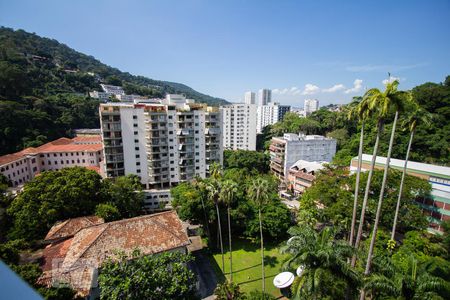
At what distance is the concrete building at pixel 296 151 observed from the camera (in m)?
58.2

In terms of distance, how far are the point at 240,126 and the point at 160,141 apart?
152 ft

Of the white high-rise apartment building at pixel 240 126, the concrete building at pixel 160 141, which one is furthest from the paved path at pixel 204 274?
the white high-rise apartment building at pixel 240 126

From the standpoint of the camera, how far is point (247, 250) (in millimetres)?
28750

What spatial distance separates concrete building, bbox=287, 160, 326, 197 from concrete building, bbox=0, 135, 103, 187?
4296 cm

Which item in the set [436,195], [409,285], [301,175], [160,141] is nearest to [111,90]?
[160,141]

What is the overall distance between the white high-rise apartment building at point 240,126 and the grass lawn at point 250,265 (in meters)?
57.5

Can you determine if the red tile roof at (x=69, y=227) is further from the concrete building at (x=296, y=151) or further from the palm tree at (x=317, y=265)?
the concrete building at (x=296, y=151)

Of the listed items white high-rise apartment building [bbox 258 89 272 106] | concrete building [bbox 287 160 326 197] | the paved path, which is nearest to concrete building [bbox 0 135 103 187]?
the paved path

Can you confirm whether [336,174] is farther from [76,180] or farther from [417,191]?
[76,180]

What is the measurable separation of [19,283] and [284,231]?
3078 cm

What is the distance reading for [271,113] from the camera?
435 ft

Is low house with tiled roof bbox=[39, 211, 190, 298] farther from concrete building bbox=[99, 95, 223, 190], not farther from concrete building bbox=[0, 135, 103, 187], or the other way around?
concrete building bbox=[0, 135, 103, 187]

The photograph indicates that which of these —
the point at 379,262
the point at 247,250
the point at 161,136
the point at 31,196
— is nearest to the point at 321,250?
the point at 379,262

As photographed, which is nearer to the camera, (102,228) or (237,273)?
(102,228)
